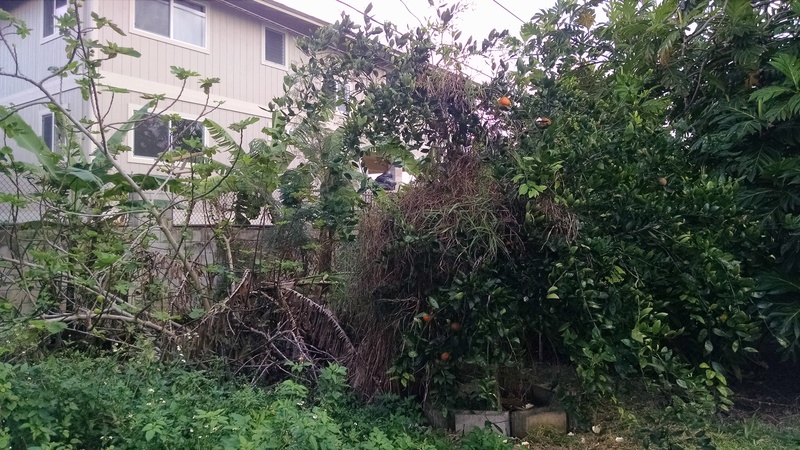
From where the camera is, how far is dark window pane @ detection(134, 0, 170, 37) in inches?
450

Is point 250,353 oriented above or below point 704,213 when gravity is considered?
below

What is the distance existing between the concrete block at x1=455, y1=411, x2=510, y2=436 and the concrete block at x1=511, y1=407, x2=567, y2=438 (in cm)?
10

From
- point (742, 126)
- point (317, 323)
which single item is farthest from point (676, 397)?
point (317, 323)

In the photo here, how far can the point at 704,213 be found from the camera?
4.44 metres

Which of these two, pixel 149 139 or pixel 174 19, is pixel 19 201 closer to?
pixel 149 139

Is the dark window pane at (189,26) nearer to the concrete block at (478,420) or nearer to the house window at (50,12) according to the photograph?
the house window at (50,12)

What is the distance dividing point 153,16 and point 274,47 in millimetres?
3105

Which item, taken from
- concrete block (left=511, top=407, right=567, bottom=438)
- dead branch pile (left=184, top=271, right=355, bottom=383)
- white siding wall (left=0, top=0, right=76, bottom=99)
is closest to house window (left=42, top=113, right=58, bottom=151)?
white siding wall (left=0, top=0, right=76, bottom=99)

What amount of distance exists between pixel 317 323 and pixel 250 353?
67 cm

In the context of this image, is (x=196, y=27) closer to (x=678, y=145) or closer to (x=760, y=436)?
(x=678, y=145)

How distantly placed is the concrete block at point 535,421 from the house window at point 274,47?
11202mm

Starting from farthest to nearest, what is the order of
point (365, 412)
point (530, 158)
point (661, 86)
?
point (661, 86) < point (365, 412) < point (530, 158)

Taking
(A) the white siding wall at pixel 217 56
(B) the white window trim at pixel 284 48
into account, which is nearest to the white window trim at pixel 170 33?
(A) the white siding wall at pixel 217 56

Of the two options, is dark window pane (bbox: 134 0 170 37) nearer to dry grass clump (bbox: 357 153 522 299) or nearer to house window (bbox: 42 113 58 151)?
house window (bbox: 42 113 58 151)
